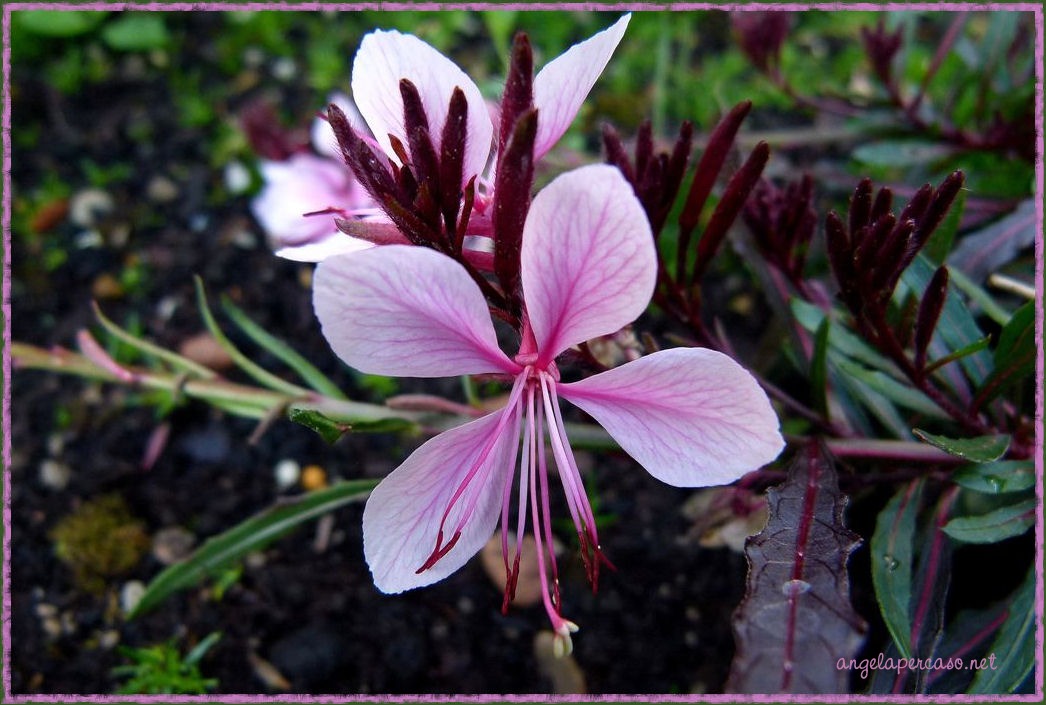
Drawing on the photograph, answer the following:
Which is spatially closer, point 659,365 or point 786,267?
point 659,365

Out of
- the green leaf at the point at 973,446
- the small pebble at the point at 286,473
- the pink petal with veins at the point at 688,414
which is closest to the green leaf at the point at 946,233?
the green leaf at the point at 973,446

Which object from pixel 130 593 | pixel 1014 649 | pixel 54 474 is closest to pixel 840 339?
pixel 1014 649

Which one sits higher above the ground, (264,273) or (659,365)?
(659,365)

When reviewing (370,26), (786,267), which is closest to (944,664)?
(786,267)

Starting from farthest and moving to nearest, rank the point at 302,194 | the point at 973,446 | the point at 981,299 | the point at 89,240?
the point at 89,240 < the point at 302,194 < the point at 981,299 < the point at 973,446

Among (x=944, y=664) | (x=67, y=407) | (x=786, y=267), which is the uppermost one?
(x=786, y=267)

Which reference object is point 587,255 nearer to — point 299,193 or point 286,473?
point 286,473

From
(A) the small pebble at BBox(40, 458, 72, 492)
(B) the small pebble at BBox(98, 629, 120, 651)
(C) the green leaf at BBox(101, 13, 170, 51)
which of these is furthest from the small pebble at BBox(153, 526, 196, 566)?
(C) the green leaf at BBox(101, 13, 170, 51)

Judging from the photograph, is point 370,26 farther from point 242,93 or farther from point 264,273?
point 264,273
